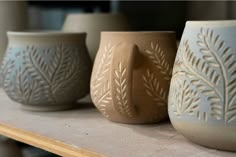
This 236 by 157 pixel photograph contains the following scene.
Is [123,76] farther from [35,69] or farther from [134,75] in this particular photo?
[35,69]

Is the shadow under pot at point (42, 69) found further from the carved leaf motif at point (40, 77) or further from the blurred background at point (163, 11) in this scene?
the blurred background at point (163, 11)

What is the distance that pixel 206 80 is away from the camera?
0.95 ft

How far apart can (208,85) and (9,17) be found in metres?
0.46

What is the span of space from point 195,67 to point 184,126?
0.05 m

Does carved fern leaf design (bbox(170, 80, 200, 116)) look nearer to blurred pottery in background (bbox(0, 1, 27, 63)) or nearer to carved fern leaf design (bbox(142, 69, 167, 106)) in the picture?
carved fern leaf design (bbox(142, 69, 167, 106))

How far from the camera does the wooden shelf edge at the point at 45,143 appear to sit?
0.32 meters

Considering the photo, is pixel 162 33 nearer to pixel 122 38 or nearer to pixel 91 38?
pixel 122 38

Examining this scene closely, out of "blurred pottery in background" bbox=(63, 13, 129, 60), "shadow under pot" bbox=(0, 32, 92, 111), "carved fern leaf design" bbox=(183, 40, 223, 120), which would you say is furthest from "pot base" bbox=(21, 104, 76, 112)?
"carved fern leaf design" bbox=(183, 40, 223, 120)

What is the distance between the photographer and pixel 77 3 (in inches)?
41.9

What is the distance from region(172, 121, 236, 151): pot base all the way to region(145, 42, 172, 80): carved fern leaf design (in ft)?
0.25

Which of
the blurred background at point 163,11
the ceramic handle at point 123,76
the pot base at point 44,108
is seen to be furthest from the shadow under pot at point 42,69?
the blurred background at point 163,11

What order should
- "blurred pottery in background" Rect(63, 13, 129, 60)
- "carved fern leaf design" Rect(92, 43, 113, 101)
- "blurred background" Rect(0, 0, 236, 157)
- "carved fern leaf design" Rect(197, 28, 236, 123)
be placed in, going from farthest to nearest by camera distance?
"blurred background" Rect(0, 0, 236, 157) < "blurred pottery in background" Rect(63, 13, 129, 60) < "carved fern leaf design" Rect(92, 43, 113, 101) < "carved fern leaf design" Rect(197, 28, 236, 123)

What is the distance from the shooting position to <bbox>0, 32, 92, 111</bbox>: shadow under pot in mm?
446

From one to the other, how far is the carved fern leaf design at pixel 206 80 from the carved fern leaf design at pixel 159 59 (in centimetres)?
7
